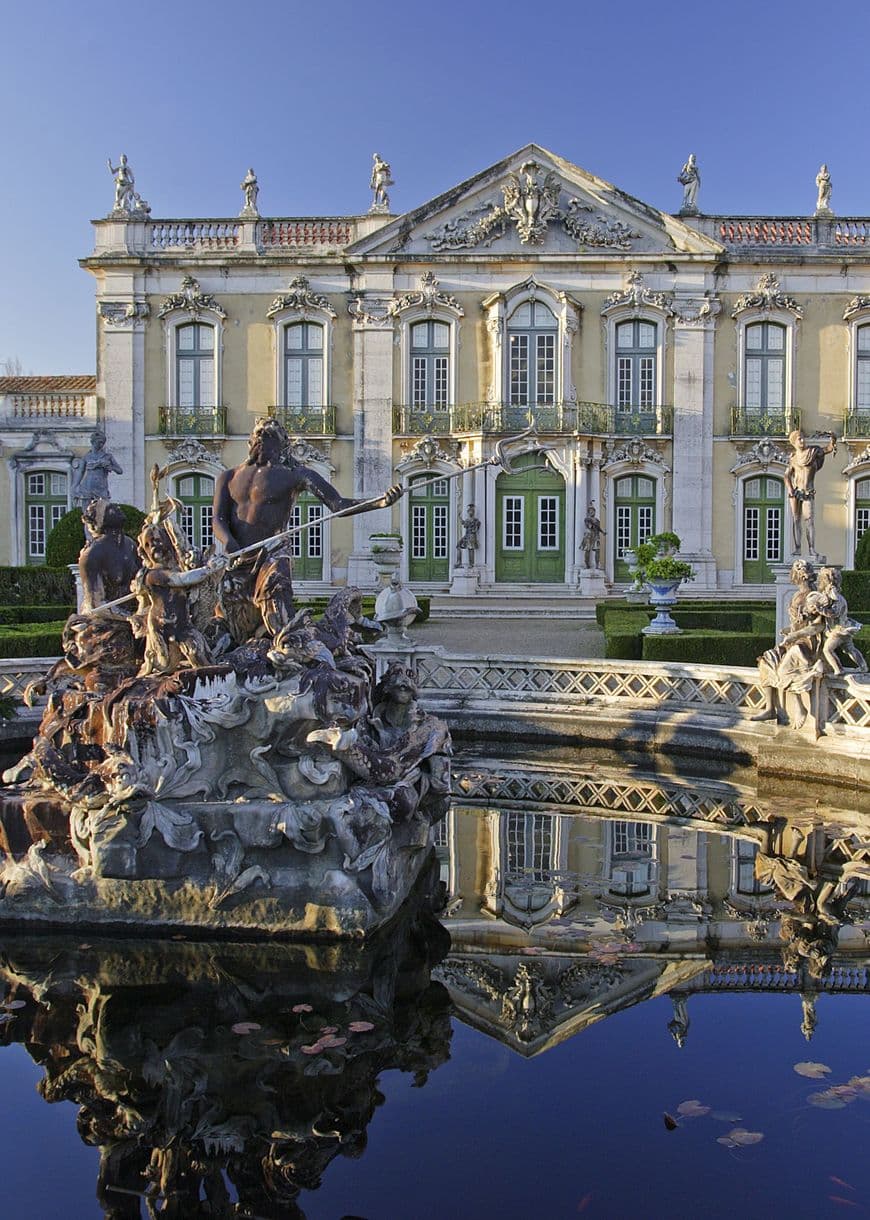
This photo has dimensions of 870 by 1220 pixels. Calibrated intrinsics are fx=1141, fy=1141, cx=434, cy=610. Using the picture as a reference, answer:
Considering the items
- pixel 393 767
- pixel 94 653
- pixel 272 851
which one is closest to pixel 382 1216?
pixel 272 851

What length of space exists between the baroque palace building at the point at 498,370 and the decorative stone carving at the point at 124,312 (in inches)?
2.0

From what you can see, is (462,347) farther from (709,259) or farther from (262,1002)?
(262,1002)

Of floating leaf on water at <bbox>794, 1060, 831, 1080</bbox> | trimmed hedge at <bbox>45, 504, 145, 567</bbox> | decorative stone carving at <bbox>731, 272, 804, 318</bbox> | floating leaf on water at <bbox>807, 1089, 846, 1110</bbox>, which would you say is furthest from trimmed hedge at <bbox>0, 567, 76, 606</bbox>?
floating leaf on water at <bbox>807, 1089, 846, 1110</bbox>

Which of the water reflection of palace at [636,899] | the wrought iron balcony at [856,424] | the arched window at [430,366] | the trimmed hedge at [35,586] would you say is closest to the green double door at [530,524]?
the arched window at [430,366]

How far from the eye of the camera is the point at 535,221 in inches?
974

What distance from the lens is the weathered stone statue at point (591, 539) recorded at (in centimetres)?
2448

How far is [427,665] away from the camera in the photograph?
10.6 m

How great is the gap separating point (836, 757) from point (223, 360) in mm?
19958

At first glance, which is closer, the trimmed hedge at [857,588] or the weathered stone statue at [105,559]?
the weathered stone statue at [105,559]

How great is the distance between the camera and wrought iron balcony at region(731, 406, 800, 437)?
82.2 ft

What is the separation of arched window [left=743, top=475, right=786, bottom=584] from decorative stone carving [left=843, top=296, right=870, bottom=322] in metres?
3.82

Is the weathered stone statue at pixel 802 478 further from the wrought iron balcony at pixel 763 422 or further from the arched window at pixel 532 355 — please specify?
the arched window at pixel 532 355

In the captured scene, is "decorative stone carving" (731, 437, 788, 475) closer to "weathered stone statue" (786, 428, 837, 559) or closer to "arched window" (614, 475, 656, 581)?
"arched window" (614, 475, 656, 581)

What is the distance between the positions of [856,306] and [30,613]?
18.6 meters
